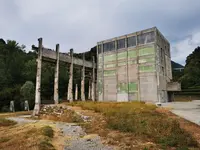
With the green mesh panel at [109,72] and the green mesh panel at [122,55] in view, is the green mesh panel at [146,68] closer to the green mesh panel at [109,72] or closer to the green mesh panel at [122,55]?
the green mesh panel at [122,55]

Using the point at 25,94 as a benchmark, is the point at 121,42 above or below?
above

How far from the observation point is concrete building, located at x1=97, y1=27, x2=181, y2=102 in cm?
2628

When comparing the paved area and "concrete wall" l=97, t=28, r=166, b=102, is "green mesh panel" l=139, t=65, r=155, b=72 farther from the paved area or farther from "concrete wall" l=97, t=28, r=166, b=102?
the paved area

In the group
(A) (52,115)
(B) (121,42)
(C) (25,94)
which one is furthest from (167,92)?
(C) (25,94)

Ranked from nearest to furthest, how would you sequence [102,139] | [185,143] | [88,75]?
[185,143]
[102,139]
[88,75]

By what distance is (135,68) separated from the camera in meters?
27.9

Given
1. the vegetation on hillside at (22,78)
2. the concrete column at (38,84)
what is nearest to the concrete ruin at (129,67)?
the concrete column at (38,84)

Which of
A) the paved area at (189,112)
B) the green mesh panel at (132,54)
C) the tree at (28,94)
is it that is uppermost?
the green mesh panel at (132,54)

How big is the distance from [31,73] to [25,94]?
9.94 meters

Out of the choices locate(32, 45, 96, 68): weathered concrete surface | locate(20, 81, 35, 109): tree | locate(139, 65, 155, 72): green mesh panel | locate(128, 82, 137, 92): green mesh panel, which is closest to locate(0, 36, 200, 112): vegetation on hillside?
locate(20, 81, 35, 109): tree

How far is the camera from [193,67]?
158ft

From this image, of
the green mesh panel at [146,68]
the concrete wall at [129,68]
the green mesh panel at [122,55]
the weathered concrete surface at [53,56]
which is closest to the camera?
the weathered concrete surface at [53,56]

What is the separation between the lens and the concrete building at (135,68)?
26.3 metres

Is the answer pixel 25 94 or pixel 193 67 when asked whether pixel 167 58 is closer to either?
pixel 193 67
